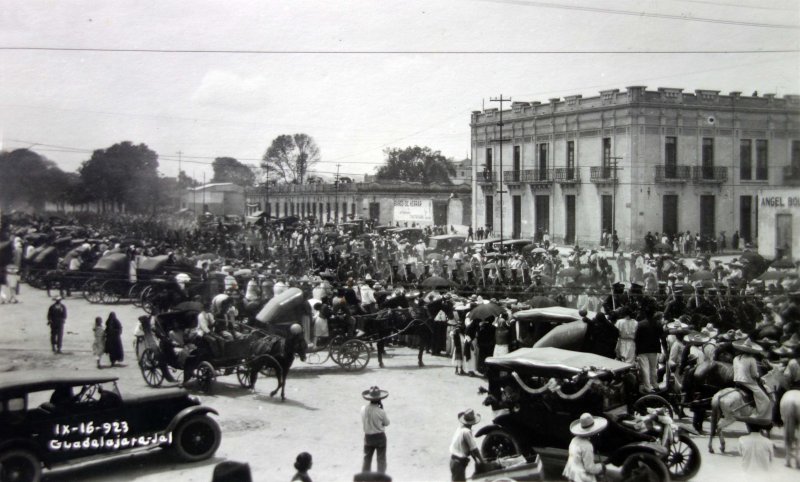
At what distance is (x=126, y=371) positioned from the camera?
1284 cm

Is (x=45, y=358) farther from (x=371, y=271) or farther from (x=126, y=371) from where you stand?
(x=371, y=271)

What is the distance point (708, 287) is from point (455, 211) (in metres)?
21.5

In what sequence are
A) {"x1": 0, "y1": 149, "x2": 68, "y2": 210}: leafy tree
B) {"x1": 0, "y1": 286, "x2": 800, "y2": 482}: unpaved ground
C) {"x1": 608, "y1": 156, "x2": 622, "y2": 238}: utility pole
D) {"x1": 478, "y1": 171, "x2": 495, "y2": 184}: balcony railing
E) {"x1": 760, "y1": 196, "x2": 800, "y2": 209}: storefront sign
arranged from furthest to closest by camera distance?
{"x1": 478, "y1": 171, "x2": 495, "y2": 184}: balcony railing, {"x1": 608, "y1": 156, "x2": 622, "y2": 238}: utility pole, {"x1": 0, "y1": 149, "x2": 68, "y2": 210}: leafy tree, {"x1": 760, "y1": 196, "x2": 800, "y2": 209}: storefront sign, {"x1": 0, "y1": 286, "x2": 800, "y2": 482}: unpaved ground

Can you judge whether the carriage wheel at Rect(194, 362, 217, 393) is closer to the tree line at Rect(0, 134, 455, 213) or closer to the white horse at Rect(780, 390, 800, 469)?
the tree line at Rect(0, 134, 455, 213)

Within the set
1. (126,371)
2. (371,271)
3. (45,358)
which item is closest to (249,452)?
(126,371)

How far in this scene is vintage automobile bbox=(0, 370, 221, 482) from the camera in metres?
7.25

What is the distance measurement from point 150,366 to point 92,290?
7810 mm

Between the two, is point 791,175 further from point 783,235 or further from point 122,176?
point 122,176

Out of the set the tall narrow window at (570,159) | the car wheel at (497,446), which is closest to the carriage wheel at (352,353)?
the car wheel at (497,446)

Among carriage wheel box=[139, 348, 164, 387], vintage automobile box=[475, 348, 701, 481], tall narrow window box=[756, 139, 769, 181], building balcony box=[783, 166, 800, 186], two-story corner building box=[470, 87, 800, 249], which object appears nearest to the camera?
vintage automobile box=[475, 348, 701, 481]

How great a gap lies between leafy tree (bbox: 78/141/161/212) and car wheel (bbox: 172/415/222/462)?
7.66 metres

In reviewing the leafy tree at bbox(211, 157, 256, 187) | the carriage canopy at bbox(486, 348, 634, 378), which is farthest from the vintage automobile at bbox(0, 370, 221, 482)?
the leafy tree at bbox(211, 157, 256, 187)

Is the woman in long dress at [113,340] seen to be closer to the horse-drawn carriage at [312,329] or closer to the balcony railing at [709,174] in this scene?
the horse-drawn carriage at [312,329]

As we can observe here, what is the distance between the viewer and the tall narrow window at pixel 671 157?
16.3 meters
